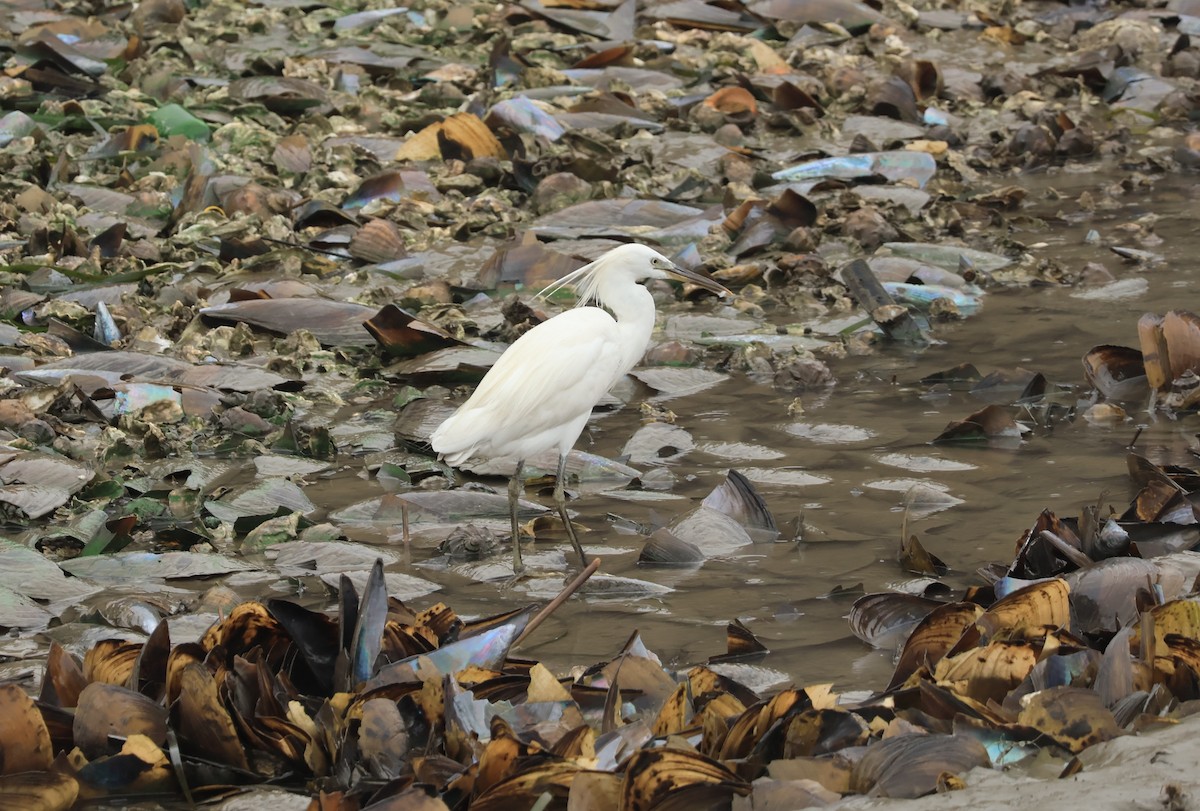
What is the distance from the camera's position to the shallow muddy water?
457cm

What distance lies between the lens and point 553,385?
5.79m

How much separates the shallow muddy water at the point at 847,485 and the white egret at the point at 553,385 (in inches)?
14.0

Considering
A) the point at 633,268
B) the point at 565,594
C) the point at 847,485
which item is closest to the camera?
the point at 565,594

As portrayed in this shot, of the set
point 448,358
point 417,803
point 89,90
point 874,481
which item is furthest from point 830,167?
point 417,803

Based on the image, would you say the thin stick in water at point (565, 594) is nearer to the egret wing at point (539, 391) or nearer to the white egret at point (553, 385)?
the white egret at point (553, 385)

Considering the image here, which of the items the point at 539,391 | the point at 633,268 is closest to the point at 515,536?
the point at 539,391

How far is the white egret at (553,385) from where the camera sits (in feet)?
18.7

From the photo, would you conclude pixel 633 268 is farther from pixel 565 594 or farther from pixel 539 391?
pixel 565 594

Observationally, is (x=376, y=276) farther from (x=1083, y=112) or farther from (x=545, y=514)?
(x=1083, y=112)

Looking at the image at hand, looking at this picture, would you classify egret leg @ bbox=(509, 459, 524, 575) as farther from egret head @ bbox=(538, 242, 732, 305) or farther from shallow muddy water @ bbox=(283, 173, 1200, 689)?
egret head @ bbox=(538, 242, 732, 305)

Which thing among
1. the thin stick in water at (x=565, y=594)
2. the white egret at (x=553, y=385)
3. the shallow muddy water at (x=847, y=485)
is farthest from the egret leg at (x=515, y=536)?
the thin stick in water at (x=565, y=594)

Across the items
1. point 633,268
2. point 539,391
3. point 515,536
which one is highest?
point 633,268

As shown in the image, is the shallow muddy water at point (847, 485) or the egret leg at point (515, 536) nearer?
the shallow muddy water at point (847, 485)

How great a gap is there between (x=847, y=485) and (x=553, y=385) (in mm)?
1241
